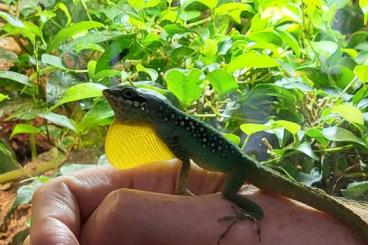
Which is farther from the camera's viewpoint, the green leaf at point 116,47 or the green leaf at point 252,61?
the green leaf at point 116,47

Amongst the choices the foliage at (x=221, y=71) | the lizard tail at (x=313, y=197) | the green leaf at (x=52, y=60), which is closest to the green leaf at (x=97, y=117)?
the foliage at (x=221, y=71)

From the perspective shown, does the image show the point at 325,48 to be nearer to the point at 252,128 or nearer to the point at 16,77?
the point at 252,128

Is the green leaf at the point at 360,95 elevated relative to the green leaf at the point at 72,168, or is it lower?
elevated

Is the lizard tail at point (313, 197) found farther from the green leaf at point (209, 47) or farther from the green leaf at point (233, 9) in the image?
the green leaf at point (233, 9)

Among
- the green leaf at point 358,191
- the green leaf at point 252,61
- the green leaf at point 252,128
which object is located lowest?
the green leaf at point 358,191

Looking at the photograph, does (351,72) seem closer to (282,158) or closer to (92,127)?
(282,158)

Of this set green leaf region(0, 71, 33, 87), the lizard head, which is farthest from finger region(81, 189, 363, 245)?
green leaf region(0, 71, 33, 87)
